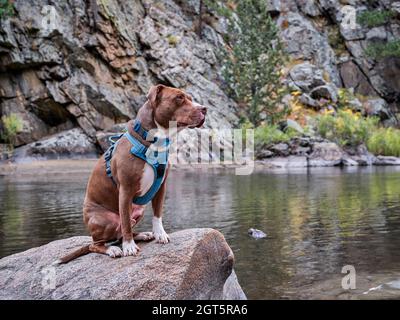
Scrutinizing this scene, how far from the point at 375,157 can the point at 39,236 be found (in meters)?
32.5

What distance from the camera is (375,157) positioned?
38594 millimetres

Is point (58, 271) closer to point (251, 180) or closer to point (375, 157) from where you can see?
point (251, 180)

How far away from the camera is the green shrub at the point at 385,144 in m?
40.4

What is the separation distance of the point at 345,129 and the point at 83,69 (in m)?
24.2

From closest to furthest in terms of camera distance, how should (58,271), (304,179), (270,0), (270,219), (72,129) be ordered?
(58,271), (270,219), (304,179), (72,129), (270,0)

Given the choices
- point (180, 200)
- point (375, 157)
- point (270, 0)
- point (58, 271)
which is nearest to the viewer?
point (58, 271)

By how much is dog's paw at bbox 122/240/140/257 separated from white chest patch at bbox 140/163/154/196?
0.61 meters

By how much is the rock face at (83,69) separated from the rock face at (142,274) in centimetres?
3689

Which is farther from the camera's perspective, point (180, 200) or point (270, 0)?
point (270, 0)

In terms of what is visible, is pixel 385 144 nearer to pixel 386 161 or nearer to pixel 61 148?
pixel 386 161

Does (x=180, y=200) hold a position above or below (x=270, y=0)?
below

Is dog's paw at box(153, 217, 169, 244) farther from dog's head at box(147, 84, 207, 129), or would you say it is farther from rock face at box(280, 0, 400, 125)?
rock face at box(280, 0, 400, 125)

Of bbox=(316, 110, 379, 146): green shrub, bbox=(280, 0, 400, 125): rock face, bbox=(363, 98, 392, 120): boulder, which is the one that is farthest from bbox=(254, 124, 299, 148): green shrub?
bbox=(280, 0, 400, 125): rock face

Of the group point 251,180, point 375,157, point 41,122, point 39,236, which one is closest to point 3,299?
point 39,236
